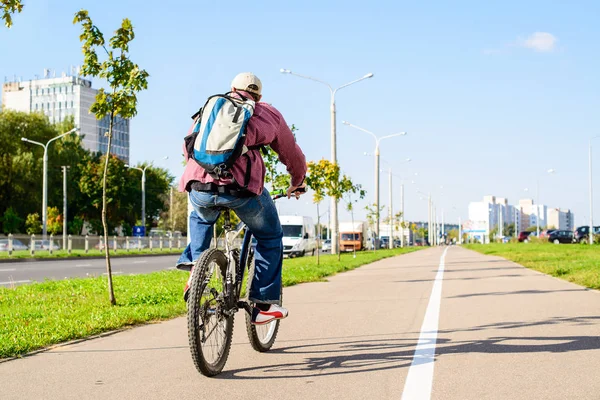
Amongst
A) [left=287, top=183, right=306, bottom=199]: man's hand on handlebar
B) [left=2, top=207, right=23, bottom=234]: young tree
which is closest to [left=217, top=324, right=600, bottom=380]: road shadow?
[left=287, top=183, right=306, bottom=199]: man's hand on handlebar

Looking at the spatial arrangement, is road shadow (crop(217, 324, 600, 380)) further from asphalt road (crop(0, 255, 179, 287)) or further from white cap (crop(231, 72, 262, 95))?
asphalt road (crop(0, 255, 179, 287))

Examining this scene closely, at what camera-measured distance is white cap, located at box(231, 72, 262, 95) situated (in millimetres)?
5352

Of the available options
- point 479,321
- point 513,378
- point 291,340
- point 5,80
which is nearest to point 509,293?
point 479,321

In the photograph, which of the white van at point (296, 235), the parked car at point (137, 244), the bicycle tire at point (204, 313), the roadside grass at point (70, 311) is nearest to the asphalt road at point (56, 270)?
the roadside grass at point (70, 311)

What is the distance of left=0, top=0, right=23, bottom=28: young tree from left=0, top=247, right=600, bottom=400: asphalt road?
338 centimetres

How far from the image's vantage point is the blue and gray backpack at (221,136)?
4.84 meters

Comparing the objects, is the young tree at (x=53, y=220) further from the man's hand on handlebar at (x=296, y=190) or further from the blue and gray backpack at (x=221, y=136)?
the blue and gray backpack at (x=221, y=136)

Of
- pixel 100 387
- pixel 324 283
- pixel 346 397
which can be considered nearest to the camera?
pixel 346 397

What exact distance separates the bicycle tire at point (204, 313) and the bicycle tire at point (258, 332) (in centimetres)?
34

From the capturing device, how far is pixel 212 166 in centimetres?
484

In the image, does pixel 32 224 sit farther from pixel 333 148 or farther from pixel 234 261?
pixel 234 261

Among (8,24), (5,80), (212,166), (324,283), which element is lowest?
(324,283)

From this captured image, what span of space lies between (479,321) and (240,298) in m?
3.43

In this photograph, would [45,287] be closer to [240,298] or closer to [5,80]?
[240,298]
